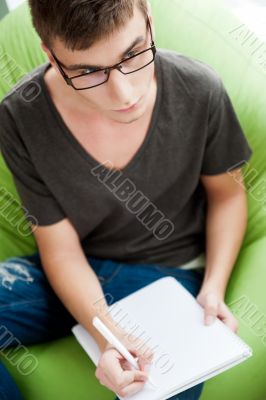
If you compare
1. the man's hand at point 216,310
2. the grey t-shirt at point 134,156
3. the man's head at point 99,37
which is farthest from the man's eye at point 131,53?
the man's hand at point 216,310

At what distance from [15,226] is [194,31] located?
0.60 m

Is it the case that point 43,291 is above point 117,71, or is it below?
below

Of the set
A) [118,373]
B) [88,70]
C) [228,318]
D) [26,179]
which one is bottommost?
[228,318]

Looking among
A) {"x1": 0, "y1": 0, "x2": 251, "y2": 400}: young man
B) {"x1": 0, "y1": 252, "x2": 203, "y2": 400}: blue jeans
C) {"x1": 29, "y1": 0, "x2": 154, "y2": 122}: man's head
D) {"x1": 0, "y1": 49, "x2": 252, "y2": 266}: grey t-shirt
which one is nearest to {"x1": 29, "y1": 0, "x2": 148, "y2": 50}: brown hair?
{"x1": 29, "y1": 0, "x2": 154, "y2": 122}: man's head

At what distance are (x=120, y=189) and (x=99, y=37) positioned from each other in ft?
1.07

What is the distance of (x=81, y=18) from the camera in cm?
70

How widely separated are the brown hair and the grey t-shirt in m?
0.23

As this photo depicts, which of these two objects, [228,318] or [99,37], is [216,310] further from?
[99,37]

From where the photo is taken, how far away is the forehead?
73 centimetres

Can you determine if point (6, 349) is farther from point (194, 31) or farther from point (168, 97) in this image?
point (194, 31)

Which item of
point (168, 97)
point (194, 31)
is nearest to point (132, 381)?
point (168, 97)

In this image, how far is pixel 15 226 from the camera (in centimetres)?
126

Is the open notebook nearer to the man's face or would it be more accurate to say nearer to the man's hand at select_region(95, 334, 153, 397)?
the man's hand at select_region(95, 334, 153, 397)

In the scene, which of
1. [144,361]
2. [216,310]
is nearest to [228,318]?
[216,310]
